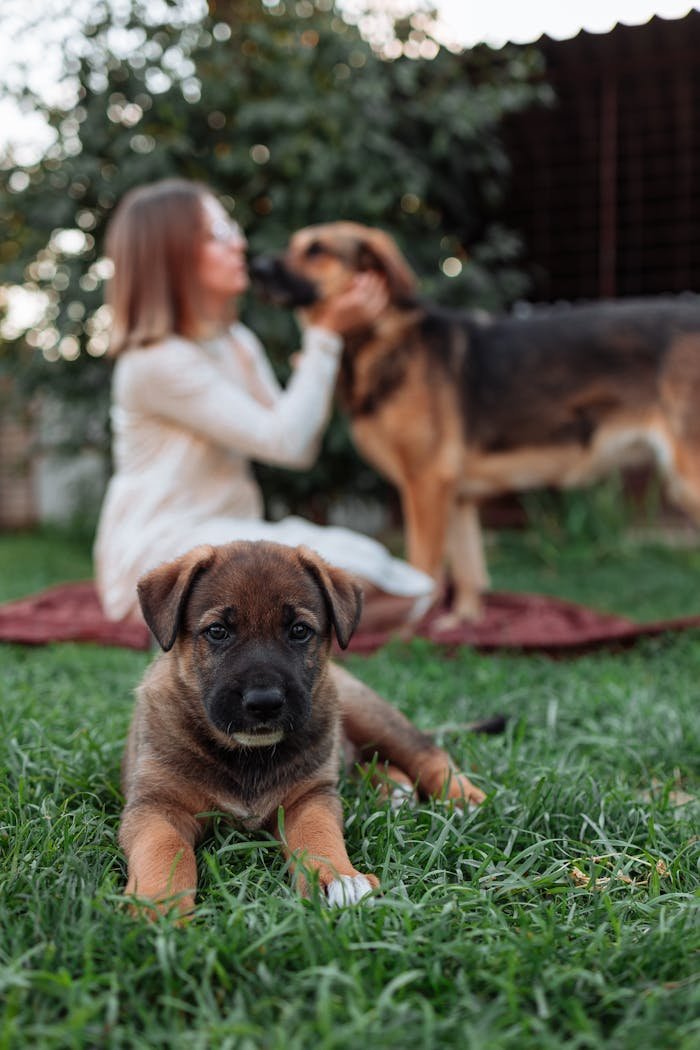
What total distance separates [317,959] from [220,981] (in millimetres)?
155

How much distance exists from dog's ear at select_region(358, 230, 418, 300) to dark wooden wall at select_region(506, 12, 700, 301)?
3.98m

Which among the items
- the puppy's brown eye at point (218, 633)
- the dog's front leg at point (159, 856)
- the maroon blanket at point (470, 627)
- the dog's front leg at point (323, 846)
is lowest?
the maroon blanket at point (470, 627)

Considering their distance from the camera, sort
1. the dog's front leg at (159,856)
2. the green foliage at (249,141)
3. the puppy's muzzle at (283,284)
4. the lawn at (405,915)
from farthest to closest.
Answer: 1. the green foliage at (249,141)
2. the puppy's muzzle at (283,284)
3. the dog's front leg at (159,856)
4. the lawn at (405,915)

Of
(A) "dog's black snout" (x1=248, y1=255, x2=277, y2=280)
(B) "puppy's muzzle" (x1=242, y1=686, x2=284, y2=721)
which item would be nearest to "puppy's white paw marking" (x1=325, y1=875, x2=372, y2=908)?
(B) "puppy's muzzle" (x1=242, y1=686, x2=284, y2=721)

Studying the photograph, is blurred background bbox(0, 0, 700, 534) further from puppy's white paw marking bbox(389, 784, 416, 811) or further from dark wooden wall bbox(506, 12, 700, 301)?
puppy's white paw marking bbox(389, 784, 416, 811)

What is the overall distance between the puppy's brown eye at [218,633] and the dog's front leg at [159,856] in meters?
0.38

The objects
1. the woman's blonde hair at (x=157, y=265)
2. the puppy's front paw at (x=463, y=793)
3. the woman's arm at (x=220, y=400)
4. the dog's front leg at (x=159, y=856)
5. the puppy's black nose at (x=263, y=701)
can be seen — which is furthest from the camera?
the woman's blonde hair at (x=157, y=265)

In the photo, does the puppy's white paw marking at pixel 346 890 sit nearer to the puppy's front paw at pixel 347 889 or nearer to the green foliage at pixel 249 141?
the puppy's front paw at pixel 347 889

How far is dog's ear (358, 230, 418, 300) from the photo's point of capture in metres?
5.16

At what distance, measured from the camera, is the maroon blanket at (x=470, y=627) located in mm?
4340

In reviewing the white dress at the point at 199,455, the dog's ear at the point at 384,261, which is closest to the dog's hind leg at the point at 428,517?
the white dress at the point at 199,455

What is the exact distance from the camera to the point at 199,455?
15.2ft

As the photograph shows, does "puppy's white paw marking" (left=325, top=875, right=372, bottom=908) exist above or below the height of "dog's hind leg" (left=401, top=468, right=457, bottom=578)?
above

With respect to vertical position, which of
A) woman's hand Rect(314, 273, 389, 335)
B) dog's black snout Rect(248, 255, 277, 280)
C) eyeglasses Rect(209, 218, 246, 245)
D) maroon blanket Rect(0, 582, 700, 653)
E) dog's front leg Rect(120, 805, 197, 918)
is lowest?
maroon blanket Rect(0, 582, 700, 653)
